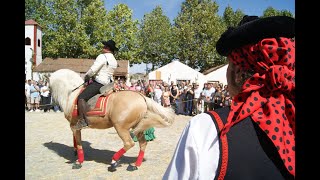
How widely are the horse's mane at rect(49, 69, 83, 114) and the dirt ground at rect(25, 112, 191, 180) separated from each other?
1205 mm

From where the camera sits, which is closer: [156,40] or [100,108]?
[100,108]

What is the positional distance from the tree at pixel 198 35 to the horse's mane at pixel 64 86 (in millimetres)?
34023

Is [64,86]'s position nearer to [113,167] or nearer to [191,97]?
[113,167]

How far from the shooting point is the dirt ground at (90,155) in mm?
5660

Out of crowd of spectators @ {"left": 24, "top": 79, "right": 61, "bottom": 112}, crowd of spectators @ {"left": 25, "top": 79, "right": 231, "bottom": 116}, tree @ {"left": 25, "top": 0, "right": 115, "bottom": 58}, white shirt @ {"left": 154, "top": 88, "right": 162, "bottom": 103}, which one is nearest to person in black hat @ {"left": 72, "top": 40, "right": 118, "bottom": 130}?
crowd of spectators @ {"left": 25, "top": 79, "right": 231, "bottom": 116}

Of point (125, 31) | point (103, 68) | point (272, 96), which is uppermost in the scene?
point (125, 31)

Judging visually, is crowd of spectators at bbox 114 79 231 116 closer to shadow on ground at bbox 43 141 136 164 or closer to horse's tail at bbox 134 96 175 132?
shadow on ground at bbox 43 141 136 164

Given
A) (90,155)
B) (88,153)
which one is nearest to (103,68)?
(90,155)

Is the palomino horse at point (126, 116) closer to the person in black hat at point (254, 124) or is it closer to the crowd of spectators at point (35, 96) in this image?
the person in black hat at point (254, 124)

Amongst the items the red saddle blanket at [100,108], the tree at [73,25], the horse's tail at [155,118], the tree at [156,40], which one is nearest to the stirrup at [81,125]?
the red saddle blanket at [100,108]

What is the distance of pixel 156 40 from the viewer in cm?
4428

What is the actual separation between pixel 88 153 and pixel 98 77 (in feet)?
7.06
